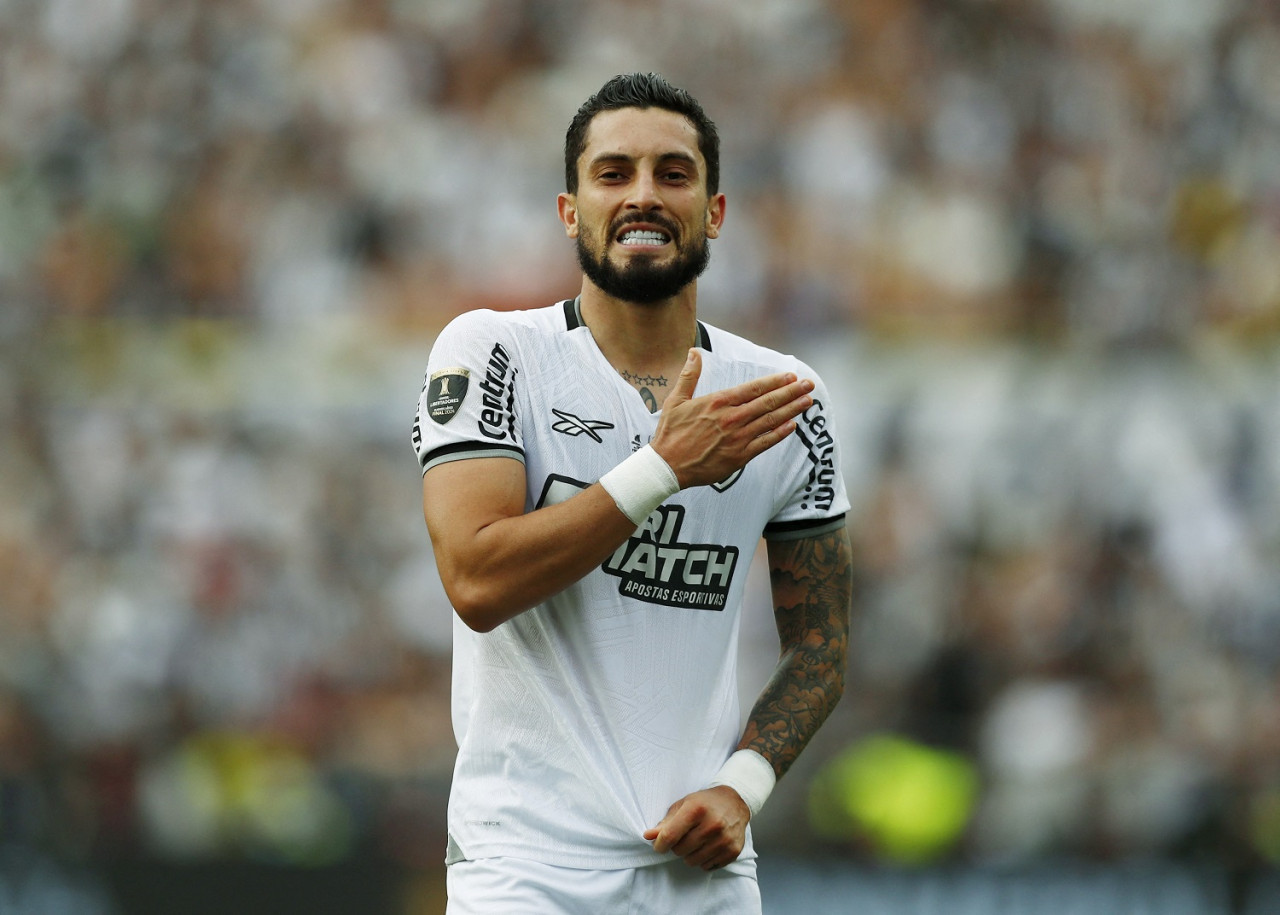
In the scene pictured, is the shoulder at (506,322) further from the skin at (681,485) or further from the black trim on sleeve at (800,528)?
the black trim on sleeve at (800,528)

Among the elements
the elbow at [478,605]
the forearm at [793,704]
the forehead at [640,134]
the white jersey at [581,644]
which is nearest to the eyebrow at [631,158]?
the forehead at [640,134]

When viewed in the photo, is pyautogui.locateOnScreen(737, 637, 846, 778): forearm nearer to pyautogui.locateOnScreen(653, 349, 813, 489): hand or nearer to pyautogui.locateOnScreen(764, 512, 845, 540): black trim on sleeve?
pyautogui.locateOnScreen(764, 512, 845, 540): black trim on sleeve

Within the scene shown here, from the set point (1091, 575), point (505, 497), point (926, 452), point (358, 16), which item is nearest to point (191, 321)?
point (358, 16)

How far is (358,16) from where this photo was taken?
1165 centimetres

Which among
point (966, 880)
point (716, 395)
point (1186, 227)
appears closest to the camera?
point (716, 395)

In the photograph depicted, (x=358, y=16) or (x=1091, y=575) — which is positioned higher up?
(x=358, y=16)

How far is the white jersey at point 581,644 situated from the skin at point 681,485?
9cm

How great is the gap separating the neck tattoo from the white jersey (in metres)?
0.03

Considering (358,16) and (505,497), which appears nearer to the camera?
(505,497)

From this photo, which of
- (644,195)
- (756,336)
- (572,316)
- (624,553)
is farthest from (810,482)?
(756,336)

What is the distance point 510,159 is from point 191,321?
242 cm

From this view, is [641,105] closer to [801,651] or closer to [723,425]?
[723,425]

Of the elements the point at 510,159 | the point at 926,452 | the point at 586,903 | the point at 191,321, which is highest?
the point at 510,159

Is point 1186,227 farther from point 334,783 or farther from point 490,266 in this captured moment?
point 334,783
